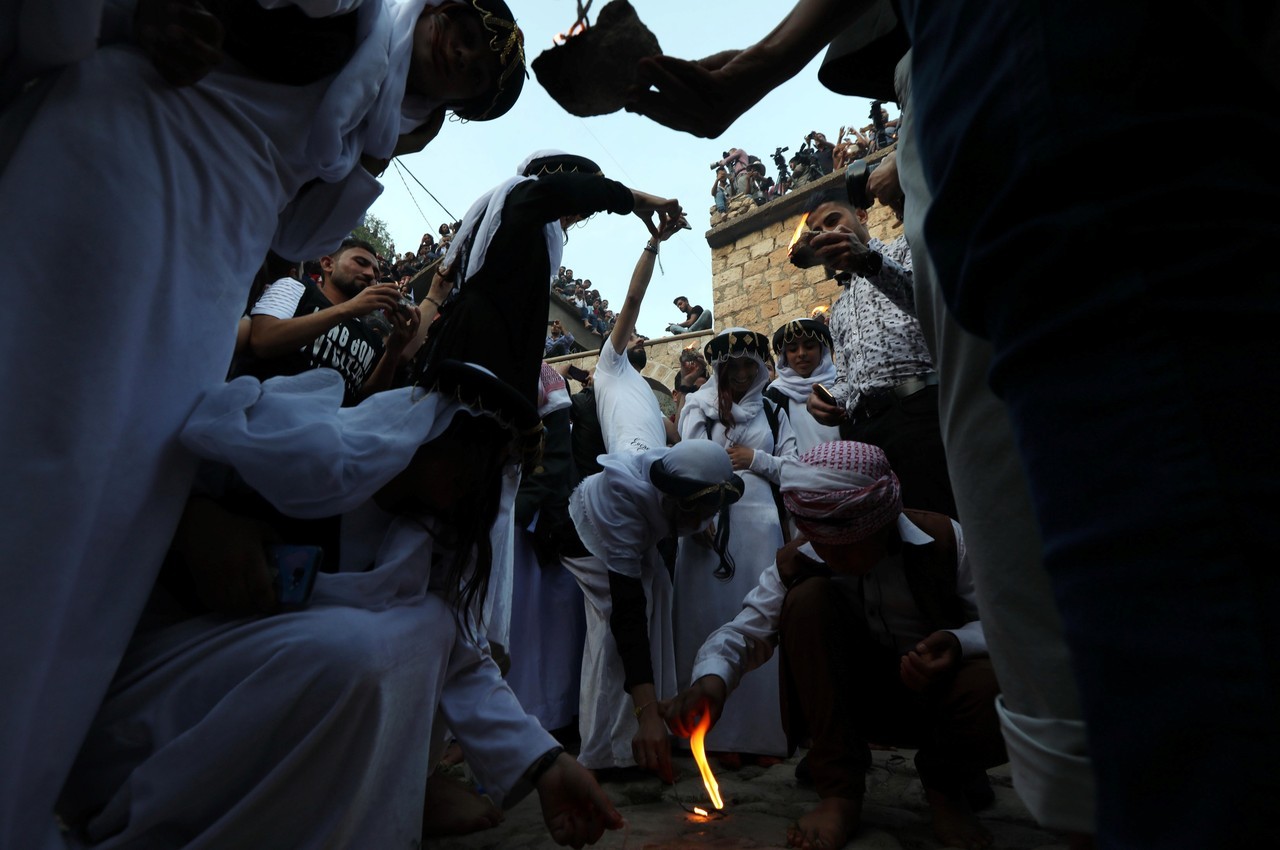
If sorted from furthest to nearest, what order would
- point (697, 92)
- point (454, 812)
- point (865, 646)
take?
1. point (865, 646)
2. point (454, 812)
3. point (697, 92)

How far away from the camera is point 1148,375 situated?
1.50 ft

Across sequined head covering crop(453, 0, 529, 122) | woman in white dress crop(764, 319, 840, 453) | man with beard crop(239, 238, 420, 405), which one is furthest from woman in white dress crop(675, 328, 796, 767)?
sequined head covering crop(453, 0, 529, 122)

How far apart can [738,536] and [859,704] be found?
4.55 ft

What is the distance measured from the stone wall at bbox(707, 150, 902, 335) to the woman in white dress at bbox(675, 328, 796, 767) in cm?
947

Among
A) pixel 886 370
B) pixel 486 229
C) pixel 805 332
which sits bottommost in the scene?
pixel 886 370

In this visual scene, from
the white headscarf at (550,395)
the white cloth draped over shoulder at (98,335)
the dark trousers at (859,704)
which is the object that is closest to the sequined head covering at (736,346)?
the white headscarf at (550,395)

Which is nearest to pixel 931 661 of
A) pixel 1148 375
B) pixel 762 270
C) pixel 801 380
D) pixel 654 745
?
pixel 654 745

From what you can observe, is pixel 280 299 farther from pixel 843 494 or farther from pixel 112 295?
pixel 843 494

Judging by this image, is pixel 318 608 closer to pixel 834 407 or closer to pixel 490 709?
pixel 490 709

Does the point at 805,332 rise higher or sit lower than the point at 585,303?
lower

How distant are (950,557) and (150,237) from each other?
7.34 ft

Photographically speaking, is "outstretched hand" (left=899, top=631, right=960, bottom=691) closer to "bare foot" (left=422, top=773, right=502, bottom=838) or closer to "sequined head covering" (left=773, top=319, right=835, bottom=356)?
"bare foot" (left=422, top=773, right=502, bottom=838)

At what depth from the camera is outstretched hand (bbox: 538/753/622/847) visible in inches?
60.4

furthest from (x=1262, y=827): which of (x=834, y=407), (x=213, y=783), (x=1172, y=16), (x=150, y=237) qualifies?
(x=834, y=407)
